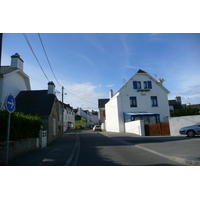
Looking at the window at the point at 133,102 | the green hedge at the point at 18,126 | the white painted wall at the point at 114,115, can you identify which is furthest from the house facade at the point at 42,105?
the window at the point at 133,102

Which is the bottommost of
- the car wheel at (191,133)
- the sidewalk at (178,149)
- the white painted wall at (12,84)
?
the sidewalk at (178,149)

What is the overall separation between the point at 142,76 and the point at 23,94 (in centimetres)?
1837

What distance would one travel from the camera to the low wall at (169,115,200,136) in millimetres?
17734

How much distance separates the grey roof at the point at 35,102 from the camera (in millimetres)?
15719

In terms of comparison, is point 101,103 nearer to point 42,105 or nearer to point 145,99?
point 145,99

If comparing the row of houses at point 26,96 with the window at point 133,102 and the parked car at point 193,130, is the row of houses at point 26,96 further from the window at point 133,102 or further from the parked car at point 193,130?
the parked car at point 193,130

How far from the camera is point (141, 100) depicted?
88.5ft

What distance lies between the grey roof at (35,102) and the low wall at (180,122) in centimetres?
1335

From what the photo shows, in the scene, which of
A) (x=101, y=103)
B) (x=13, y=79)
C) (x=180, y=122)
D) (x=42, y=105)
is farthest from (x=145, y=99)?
(x=101, y=103)

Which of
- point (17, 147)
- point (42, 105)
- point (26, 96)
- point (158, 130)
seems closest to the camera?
point (17, 147)

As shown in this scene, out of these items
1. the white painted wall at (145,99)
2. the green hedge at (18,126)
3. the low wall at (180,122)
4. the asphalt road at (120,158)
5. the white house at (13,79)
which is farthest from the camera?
the white painted wall at (145,99)

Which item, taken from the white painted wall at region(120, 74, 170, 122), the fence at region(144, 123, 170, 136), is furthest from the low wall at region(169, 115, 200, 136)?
the white painted wall at region(120, 74, 170, 122)

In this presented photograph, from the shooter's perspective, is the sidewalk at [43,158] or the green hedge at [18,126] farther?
the green hedge at [18,126]

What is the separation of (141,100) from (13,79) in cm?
1840
